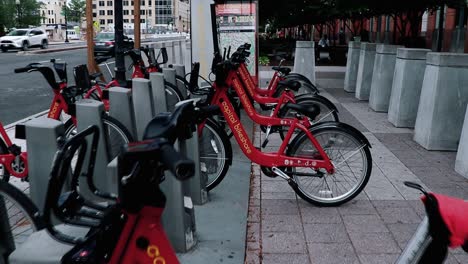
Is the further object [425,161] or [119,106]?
[425,161]

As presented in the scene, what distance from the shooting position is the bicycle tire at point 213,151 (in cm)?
467

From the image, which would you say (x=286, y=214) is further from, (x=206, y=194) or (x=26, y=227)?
(x=26, y=227)

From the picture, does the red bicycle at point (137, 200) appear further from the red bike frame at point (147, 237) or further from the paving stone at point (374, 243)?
the paving stone at point (374, 243)

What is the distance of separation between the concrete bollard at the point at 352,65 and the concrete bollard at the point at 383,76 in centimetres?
300

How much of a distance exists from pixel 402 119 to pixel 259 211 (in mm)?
4524

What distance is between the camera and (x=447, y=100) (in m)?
6.61

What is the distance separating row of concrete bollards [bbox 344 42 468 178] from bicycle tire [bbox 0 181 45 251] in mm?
4573

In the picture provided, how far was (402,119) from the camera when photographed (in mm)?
8195

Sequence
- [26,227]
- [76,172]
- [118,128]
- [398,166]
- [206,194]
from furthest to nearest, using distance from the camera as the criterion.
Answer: [398,166] → [206,194] → [118,128] → [26,227] → [76,172]

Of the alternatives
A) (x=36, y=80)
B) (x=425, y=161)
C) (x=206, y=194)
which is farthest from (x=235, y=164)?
(x=36, y=80)

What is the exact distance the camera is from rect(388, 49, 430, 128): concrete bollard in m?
7.98

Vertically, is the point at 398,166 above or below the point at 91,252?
Result: below

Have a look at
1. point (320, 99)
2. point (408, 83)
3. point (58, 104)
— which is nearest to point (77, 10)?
point (408, 83)

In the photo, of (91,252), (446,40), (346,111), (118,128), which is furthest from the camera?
(446,40)
